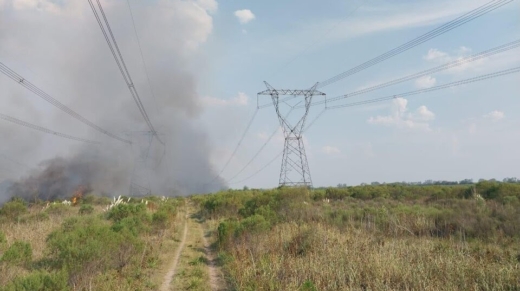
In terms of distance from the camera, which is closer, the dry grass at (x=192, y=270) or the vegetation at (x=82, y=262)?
the vegetation at (x=82, y=262)

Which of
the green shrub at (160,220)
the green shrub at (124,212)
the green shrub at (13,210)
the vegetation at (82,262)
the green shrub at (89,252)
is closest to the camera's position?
the vegetation at (82,262)

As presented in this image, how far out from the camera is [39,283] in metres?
9.84

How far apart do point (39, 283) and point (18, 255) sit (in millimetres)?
5693

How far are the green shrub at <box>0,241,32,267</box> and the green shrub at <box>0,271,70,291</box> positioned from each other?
4516 millimetres

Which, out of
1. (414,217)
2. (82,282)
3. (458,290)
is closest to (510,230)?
(414,217)

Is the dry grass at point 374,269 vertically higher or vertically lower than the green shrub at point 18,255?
lower

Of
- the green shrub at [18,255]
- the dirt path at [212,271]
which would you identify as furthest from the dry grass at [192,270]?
the green shrub at [18,255]

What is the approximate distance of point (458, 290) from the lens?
10.1 m

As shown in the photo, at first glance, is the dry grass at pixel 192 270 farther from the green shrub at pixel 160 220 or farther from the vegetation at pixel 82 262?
the green shrub at pixel 160 220

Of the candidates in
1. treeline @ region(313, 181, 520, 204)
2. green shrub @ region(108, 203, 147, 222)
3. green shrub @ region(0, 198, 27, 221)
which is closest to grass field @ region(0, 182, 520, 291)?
green shrub @ region(108, 203, 147, 222)

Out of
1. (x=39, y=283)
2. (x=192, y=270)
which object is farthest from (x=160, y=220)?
(x=39, y=283)

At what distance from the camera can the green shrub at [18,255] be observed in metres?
13.9

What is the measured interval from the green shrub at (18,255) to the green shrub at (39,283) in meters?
4.52

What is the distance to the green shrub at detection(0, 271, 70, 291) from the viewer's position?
9.60 metres
